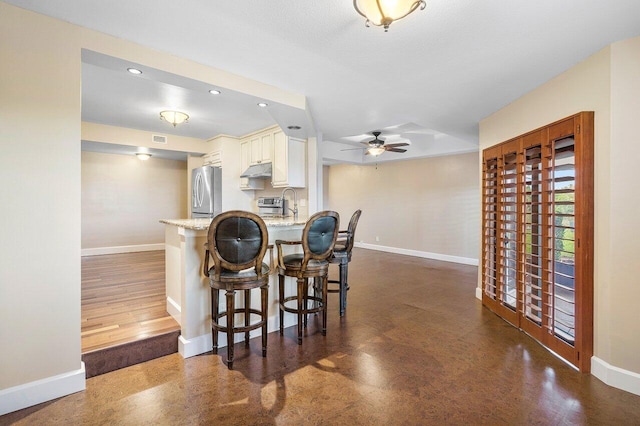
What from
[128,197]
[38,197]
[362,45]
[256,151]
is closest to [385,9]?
[362,45]

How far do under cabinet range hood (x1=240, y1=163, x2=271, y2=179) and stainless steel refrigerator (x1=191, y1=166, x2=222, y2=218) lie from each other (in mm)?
476

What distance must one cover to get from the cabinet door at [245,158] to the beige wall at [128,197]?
2230 mm

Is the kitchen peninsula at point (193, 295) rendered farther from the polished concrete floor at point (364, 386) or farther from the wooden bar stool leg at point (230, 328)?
the wooden bar stool leg at point (230, 328)

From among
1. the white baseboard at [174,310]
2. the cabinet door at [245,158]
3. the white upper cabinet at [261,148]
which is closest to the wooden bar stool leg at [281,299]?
the white baseboard at [174,310]

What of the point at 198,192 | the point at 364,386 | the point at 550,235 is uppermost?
the point at 198,192

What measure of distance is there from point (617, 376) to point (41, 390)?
12.7 ft

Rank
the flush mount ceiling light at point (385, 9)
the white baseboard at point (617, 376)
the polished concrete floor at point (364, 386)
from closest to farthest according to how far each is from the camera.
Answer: the flush mount ceiling light at point (385, 9), the polished concrete floor at point (364, 386), the white baseboard at point (617, 376)

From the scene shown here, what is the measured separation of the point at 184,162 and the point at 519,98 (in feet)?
22.2

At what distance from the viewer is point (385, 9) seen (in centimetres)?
154

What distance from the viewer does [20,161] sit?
1799 millimetres

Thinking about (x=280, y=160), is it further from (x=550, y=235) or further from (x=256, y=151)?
(x=550, y=235)

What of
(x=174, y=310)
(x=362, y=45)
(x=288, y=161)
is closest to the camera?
(x=362, y=45)

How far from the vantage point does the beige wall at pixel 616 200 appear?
2039 millimetres

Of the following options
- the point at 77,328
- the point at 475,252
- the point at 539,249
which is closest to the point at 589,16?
the point at 539,249
